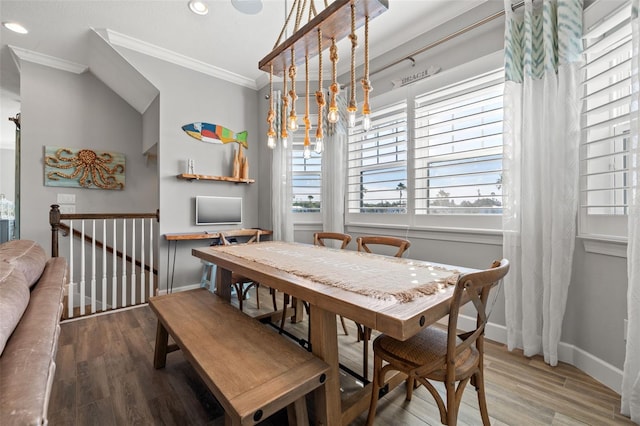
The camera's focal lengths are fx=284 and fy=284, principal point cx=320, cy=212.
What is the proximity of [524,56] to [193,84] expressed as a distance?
3.50 m

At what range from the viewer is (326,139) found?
11.1 ft

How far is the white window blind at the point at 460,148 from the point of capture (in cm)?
231

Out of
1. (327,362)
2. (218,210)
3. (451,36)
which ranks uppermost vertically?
(451,36)

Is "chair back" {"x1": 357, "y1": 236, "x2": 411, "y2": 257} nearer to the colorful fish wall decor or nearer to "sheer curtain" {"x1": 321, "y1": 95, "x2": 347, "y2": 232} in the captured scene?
"sheer curtain" {"x1": 321, "y1": 95, "x2": 347, "y2": 232}

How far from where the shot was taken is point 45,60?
351 cm

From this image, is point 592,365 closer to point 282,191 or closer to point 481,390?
point 481,390

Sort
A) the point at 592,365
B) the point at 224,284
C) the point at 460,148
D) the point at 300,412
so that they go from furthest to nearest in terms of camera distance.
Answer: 1. the point at 460,148
2. the point at 224,284
3. the point at 592,365
4. the point at 300,412

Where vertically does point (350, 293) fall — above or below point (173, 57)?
below

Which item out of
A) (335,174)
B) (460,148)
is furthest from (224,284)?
(460,148)

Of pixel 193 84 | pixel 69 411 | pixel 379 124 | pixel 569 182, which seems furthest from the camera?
pixel 193 84

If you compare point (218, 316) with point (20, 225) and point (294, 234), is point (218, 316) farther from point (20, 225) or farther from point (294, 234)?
point (20, 225)

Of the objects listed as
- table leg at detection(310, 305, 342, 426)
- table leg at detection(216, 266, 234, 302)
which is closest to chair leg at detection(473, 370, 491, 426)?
table leg at detection(310, 305, 342, 426)

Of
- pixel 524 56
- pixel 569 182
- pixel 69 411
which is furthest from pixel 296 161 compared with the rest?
pixel 69 411

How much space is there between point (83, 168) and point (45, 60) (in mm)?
1341
